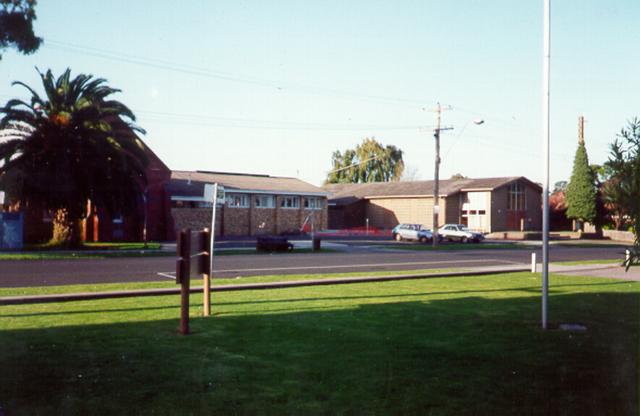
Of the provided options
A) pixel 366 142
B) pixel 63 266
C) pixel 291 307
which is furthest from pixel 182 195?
pixel 366 142

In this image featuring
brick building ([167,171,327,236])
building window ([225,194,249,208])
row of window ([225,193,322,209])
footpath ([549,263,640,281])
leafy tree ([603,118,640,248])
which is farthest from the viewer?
row of window ([225,193,322,209])

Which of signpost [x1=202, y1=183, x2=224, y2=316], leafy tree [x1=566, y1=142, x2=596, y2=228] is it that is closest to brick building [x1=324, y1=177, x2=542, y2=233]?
leafy tree [x1=566, y1=142, x2=596, y2=228]

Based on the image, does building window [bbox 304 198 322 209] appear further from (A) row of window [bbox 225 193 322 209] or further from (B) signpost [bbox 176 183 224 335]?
(B) signpost [bbox 176 183 224 335]

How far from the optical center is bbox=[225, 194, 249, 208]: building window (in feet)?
168

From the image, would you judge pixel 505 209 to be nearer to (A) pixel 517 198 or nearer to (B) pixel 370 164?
(A) pixel 517 198

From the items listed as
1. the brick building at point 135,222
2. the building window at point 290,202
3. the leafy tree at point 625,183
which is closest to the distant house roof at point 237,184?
the building window at point 290,202

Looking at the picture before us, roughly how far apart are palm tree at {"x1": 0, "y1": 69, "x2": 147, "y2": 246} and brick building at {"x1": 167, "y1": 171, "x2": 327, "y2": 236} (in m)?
14.8

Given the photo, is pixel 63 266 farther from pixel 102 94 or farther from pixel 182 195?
pixel 182 195

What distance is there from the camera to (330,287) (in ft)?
50.2

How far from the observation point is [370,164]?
92125 mm

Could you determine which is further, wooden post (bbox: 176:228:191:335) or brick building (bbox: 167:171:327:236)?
brick building (bbox: 167:171:327:236)

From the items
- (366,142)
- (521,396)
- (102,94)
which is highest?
(366,142)

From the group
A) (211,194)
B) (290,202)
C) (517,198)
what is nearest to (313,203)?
(290,202)

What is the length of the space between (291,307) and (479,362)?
4996 millimetres
